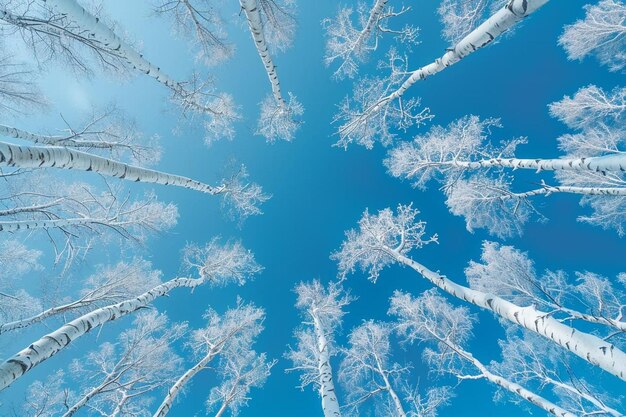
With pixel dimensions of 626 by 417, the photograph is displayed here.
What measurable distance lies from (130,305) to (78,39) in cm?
463

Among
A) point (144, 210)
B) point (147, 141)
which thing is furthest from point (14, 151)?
point (147, 141)

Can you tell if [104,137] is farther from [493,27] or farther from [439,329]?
[439,329]

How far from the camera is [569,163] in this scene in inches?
237

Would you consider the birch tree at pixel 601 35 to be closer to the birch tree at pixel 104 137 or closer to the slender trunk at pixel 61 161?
the slender trunk at pixel 61 161

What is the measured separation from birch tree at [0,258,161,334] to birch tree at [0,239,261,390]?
1.84 ft

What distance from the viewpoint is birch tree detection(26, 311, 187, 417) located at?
23.7 feet

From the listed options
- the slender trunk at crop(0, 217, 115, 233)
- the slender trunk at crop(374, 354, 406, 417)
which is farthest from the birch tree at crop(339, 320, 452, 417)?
the slender trunk at crop(0, 217, 115, 233)

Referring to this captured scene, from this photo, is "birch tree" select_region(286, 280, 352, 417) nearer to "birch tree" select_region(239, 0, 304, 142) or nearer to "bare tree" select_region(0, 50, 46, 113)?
"birch tree" select_region(239, 0, 304, 142)

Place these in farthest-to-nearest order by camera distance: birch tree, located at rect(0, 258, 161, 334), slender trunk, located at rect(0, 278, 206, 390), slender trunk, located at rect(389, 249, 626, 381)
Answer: birch tree, located at rect(0, 258, 161, 334)
slender trunk, located at rect(389, 249, 626, 381)
slender trunk, located at rect(0, 278, 206, 390)

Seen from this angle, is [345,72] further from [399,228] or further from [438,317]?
[438,317]

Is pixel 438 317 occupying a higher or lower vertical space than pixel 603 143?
lower

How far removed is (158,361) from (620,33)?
16457 millimetres

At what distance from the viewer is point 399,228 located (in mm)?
9586

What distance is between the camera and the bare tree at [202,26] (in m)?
6.12
